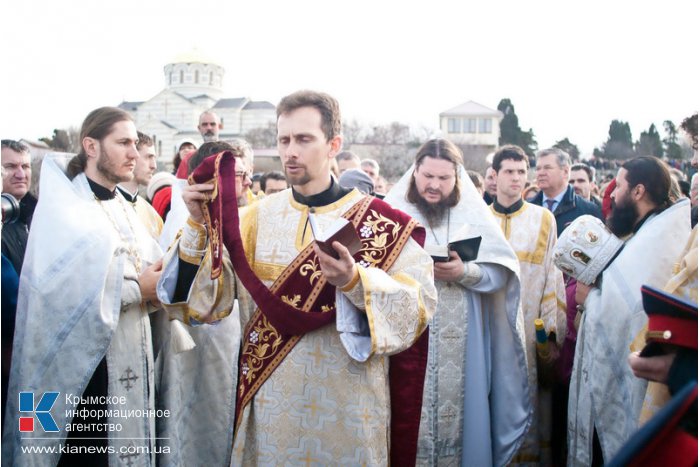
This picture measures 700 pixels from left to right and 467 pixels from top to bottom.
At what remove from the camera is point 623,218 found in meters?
3.86

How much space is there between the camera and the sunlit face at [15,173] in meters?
4.39

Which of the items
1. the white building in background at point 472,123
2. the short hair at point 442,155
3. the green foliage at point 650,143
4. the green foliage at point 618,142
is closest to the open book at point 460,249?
the short hair at point 442,155

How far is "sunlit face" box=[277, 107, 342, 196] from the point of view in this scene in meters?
2.74

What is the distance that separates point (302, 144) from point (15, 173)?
2699 mm

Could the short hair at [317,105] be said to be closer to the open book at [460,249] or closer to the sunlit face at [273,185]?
the open book at [460,249]

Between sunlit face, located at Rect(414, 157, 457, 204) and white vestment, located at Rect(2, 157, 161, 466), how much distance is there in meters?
1.90

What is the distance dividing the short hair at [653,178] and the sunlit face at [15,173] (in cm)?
401

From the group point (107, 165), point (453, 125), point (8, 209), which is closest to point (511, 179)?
point (107, 165)

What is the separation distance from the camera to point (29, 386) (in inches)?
129

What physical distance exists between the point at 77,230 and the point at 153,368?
917 millimetres

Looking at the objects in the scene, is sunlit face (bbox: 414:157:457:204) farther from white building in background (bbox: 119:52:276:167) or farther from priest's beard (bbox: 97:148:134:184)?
white building in background (bbox: 119:52:276:167)

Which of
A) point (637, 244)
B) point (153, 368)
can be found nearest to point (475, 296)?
point (637, 244)

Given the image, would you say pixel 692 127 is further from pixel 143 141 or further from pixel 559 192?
pixel 143 141

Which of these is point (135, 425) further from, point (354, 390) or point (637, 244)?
point (637, 244)
